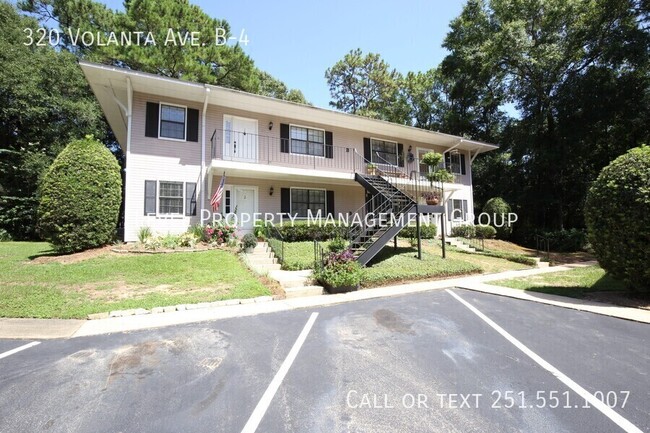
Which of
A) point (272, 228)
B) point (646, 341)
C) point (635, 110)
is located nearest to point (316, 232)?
point (272, 228)

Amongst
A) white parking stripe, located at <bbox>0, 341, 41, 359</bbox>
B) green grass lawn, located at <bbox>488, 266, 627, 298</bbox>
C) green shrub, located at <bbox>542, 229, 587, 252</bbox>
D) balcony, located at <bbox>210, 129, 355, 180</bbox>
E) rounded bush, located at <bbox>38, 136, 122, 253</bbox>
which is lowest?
white parking stripe, located at <bbox>0, 341, 41, 359</bbox>

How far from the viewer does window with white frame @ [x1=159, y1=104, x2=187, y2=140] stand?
12.9 m

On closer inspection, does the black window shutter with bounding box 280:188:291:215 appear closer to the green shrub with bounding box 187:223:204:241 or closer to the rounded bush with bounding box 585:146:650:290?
the green shrub with bounding box 187:223:204:241

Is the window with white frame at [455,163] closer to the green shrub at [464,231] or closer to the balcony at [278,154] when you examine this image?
the green shrub at [464,231]

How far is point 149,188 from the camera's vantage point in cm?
1233

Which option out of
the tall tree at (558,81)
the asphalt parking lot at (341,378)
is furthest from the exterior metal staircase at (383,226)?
the tall tree at (558,81)

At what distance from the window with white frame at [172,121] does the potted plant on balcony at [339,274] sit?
8716 millimetres

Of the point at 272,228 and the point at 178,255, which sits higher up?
the point at 272,228

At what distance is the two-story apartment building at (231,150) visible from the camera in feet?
40.1

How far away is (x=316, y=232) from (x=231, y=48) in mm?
16837

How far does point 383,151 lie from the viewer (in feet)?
59.7

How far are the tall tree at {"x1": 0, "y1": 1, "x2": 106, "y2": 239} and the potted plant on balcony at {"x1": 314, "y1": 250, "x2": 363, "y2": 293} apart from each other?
1904 cm

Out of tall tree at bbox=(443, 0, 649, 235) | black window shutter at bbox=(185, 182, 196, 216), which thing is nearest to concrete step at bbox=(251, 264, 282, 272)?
black window shutter at bbox=(185, 182, 196, 216)

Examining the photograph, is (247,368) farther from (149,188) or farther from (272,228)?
(149,188)
